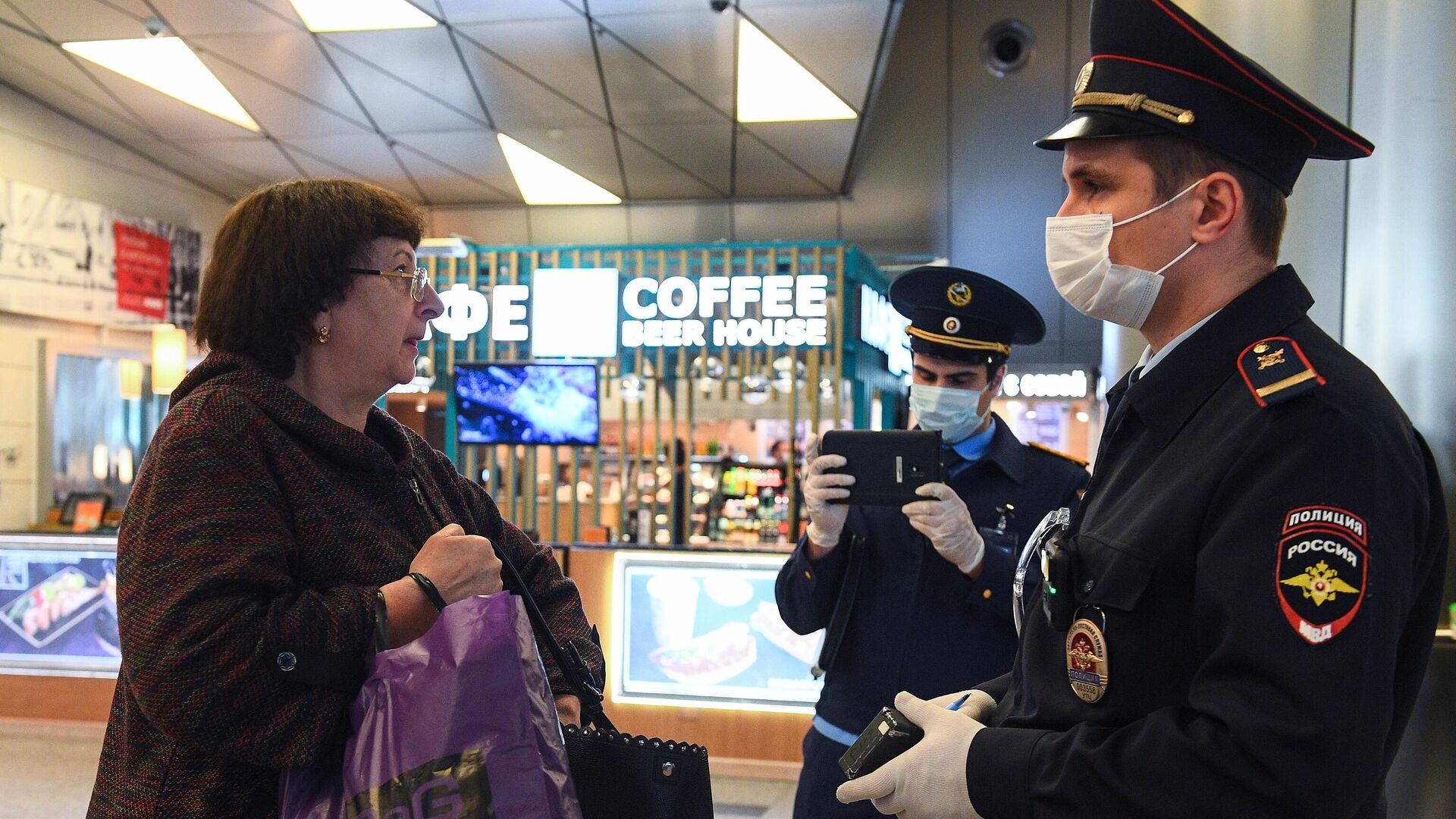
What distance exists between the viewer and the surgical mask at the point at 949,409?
88.7 inches

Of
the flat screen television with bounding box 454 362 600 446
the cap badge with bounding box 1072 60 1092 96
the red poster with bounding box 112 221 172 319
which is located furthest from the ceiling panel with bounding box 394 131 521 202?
the cap badge with bounding box 1072 60 1092 96

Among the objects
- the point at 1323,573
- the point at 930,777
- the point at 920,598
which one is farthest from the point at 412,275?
the point at 1323,573

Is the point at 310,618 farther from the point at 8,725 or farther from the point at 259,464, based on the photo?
the point at 8,725

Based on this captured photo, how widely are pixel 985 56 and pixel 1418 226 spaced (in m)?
8.87

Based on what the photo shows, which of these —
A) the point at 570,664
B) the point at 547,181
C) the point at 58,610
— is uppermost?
the point at 547,181

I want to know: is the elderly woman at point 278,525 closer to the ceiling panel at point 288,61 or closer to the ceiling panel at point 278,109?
the ceiling panel at point 288,61

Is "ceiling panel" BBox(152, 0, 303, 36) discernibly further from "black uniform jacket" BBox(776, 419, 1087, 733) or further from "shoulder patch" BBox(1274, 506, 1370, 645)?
"shoulder patch" BBox(1274, 506, 1370, 645)

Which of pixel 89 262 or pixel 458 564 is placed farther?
pixel 89 262

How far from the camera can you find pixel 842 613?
2.05m

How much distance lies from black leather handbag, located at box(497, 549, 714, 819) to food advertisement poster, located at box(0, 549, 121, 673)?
472 cm

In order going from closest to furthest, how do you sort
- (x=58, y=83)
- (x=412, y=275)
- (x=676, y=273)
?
(x=412, y=275)
(x=58, y=83)
(x=676, y=273)

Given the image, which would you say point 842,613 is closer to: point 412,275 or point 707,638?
point 412,275

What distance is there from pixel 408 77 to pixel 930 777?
357 inches

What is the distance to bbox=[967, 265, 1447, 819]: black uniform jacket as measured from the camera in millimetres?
827
